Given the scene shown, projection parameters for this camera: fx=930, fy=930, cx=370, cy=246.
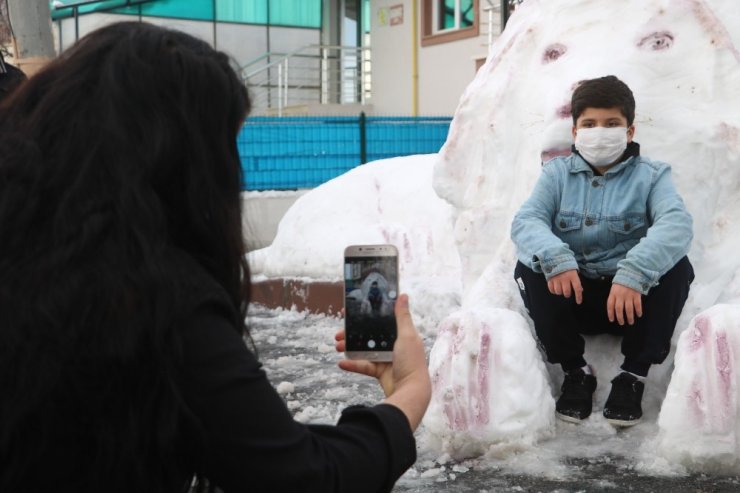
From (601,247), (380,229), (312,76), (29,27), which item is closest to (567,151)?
(601,247)

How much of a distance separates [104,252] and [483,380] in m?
2.35

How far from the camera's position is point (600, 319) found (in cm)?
362

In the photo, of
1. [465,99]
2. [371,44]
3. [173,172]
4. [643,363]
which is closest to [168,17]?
[371,44]

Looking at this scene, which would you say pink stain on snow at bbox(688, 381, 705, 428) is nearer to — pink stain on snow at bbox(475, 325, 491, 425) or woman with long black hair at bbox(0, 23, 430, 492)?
pink stain on snow at bbox(475, 325, 491, 425)

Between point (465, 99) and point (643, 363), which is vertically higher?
point (465, 99)

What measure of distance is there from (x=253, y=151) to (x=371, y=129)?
184 centimetres

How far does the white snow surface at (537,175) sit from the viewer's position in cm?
313

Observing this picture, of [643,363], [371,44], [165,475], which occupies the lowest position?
[643,363]

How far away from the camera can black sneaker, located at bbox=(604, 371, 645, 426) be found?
3432mm

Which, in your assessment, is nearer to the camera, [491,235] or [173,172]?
[173,172]

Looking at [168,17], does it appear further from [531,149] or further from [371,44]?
[531,149]

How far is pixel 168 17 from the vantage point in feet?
61.9

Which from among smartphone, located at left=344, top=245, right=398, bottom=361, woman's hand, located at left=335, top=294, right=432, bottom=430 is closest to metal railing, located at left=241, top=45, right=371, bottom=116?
smartphone, located at left=344, top=245, right=398, bottom=361

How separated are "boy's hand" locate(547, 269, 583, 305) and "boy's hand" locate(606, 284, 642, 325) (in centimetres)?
11
